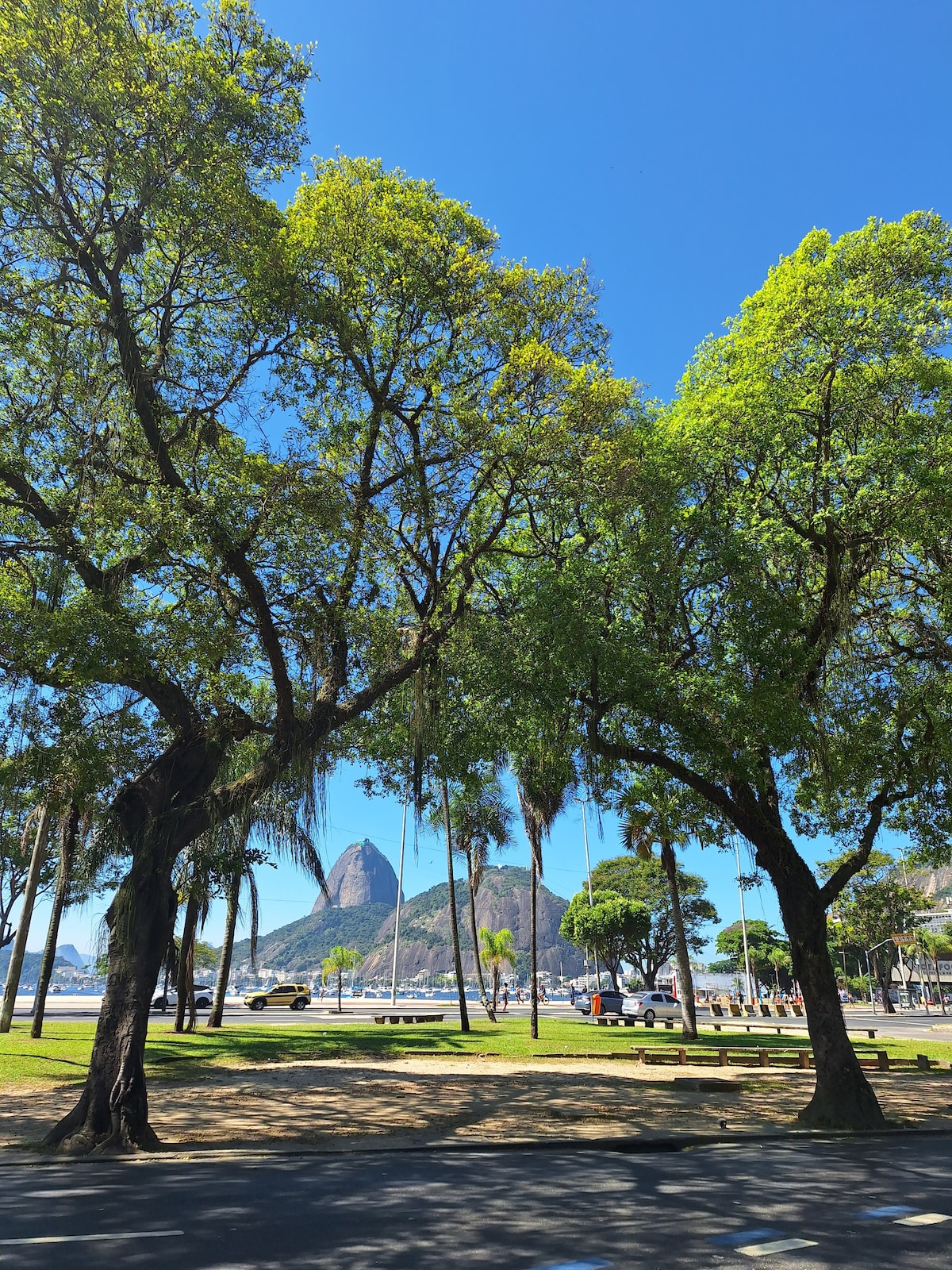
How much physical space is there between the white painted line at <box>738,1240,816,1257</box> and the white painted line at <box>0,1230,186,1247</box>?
4247 mm

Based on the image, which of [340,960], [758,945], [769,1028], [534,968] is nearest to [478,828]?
[534,968]

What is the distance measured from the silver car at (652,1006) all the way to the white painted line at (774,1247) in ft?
128

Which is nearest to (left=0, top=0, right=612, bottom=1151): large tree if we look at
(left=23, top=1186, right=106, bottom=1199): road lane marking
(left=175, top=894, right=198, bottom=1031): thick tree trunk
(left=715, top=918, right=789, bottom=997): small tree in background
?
(left=23, top=1186, right=106, bottom=1199): road lane marking

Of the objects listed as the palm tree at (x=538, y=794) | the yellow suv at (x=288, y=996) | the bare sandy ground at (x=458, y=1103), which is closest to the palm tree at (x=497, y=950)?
the yellow suv at (x=288, y=996)

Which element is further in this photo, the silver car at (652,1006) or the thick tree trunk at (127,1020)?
the silver car at (652,1006)

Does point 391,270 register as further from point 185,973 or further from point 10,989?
point 185,973

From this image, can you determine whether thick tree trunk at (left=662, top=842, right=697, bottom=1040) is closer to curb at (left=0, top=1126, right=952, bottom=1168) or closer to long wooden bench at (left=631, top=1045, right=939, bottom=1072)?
long wooden bench at (left=631, top=1045, right=939, bottom=1072)

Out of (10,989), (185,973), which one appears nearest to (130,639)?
(10,989)

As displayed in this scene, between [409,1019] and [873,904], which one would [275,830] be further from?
[873,904]

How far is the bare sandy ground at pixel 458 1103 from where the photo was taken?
38.7 feet

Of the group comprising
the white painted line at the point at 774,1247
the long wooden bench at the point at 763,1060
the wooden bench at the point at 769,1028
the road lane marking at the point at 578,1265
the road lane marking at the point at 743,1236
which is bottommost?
the wooden bench at the point at 769,1028

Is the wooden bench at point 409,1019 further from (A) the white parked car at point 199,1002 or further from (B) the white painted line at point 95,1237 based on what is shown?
(B) the white painted line at point 95,1237

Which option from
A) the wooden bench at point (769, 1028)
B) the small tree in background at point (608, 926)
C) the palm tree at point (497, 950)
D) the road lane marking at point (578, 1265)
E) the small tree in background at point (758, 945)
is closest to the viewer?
the road lane marking at point (578, 1265)

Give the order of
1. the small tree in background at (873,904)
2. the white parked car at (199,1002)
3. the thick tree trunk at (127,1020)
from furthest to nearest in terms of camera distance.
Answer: the white parked car at (199,1002)
the small tree in background at (873,904)
the thick tree trunk at (127,1020)
